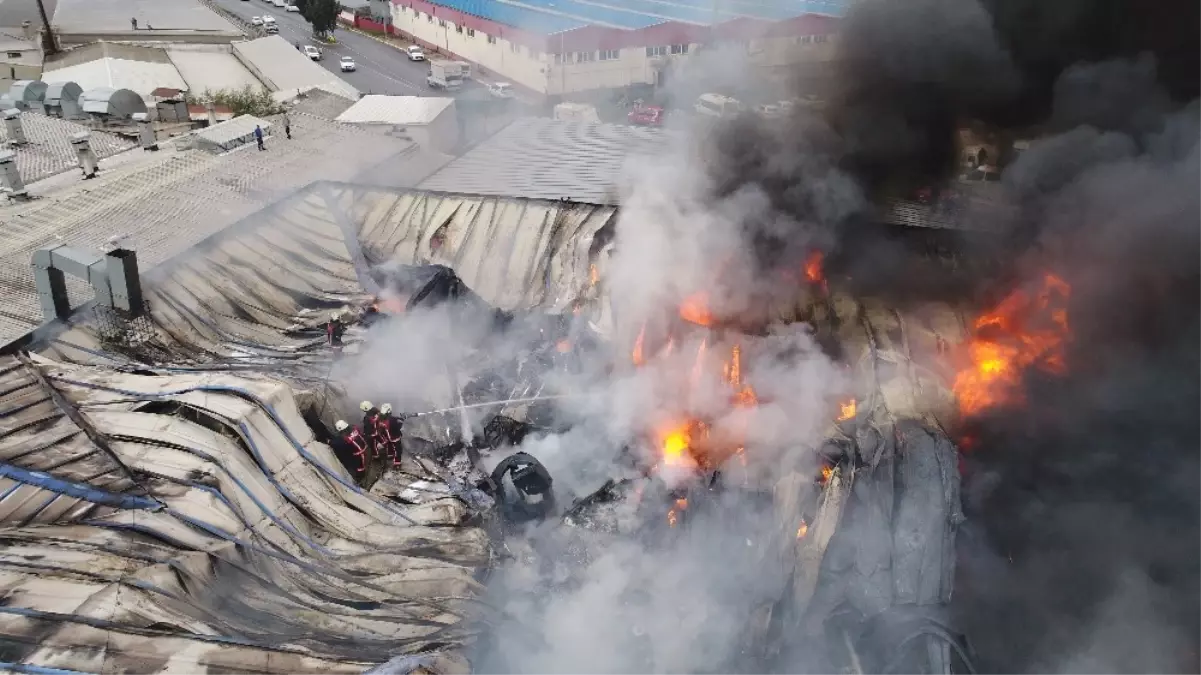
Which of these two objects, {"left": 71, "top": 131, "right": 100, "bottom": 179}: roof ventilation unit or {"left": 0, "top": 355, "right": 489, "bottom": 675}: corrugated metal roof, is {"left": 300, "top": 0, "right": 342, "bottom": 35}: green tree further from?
{"left": 0, "top": 355, "right": 489, "bottom": 675}: corrugated metal roof

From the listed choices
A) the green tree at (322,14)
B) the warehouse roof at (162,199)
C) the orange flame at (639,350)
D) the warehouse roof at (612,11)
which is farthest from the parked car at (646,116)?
the green tree at (322,14)

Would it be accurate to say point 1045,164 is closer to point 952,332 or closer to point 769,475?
point 952,332

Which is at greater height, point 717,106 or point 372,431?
point 717,106

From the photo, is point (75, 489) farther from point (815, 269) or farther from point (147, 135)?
point (147, 135)

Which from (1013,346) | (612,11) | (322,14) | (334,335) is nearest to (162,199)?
(334,335)

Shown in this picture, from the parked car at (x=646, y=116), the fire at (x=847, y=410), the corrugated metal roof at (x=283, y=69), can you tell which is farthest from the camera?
the corrugated metal roof at (x=283, y=69)

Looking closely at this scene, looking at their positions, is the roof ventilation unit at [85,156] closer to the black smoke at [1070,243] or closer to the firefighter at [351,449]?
the firefighter at [351,449]
